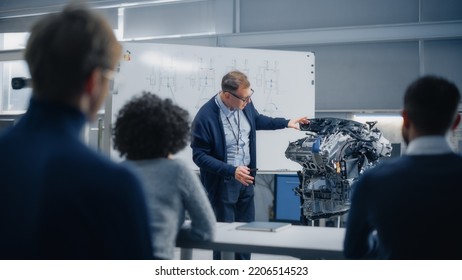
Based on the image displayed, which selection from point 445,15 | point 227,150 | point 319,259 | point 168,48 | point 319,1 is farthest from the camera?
point 319,1

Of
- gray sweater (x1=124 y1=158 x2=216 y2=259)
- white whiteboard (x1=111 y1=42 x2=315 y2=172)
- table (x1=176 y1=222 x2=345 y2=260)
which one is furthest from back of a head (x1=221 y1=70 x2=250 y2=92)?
gray sweater (x1=124 y1=158 x2=216 y2=259)

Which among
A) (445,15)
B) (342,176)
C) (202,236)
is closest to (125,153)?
(202,236)

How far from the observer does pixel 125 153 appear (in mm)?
1479

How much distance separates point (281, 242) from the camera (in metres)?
1.50

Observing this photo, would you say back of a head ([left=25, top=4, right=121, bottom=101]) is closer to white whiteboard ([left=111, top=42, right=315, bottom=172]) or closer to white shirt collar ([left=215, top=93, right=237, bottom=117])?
white shirt collar ([left=215, top=93, right=237, bottom=117])

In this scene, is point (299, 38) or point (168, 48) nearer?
point (168, 48)

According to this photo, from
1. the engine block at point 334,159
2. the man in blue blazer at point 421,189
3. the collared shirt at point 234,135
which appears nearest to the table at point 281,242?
the man in blue blazer at point 421,189

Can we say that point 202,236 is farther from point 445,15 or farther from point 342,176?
point 445,15

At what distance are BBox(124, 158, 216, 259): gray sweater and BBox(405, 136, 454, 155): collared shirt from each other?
2.15ft

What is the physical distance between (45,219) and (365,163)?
2.01 m

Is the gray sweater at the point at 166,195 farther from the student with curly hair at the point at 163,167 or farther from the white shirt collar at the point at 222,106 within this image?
the white shirt collar at the point at 222,106

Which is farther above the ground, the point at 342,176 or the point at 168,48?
the point at 168,48

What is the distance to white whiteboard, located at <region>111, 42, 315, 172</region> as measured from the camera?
12.3ft

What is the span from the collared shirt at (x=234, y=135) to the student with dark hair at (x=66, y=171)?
6.85 ft
